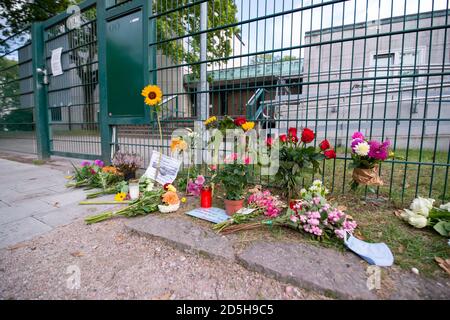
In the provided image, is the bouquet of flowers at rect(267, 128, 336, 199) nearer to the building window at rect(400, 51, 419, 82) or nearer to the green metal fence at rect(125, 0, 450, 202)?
the green metal fence at rect(125, 0, 450, 202)

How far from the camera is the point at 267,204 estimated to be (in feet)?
6.21

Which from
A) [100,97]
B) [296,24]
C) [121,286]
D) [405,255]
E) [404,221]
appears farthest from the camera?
[100,97]

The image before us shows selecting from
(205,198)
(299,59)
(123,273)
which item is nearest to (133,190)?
(205,198)

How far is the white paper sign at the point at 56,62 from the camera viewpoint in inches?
174

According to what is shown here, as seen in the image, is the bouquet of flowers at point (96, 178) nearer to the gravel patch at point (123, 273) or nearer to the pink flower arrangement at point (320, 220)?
the gravel patch at point (123, 273)

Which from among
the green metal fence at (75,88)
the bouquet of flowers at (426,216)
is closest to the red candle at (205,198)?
the bouquet of flowers at (426,216)

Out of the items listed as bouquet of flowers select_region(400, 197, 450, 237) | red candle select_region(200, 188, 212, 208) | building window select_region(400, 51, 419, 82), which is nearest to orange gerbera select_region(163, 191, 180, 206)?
red candle select_region(200, 188, 212, 208)

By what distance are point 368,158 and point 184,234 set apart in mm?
1621

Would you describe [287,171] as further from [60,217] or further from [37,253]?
[60,217]

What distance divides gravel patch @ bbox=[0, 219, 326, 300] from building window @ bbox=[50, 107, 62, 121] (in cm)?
398

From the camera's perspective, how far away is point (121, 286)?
116 cm
